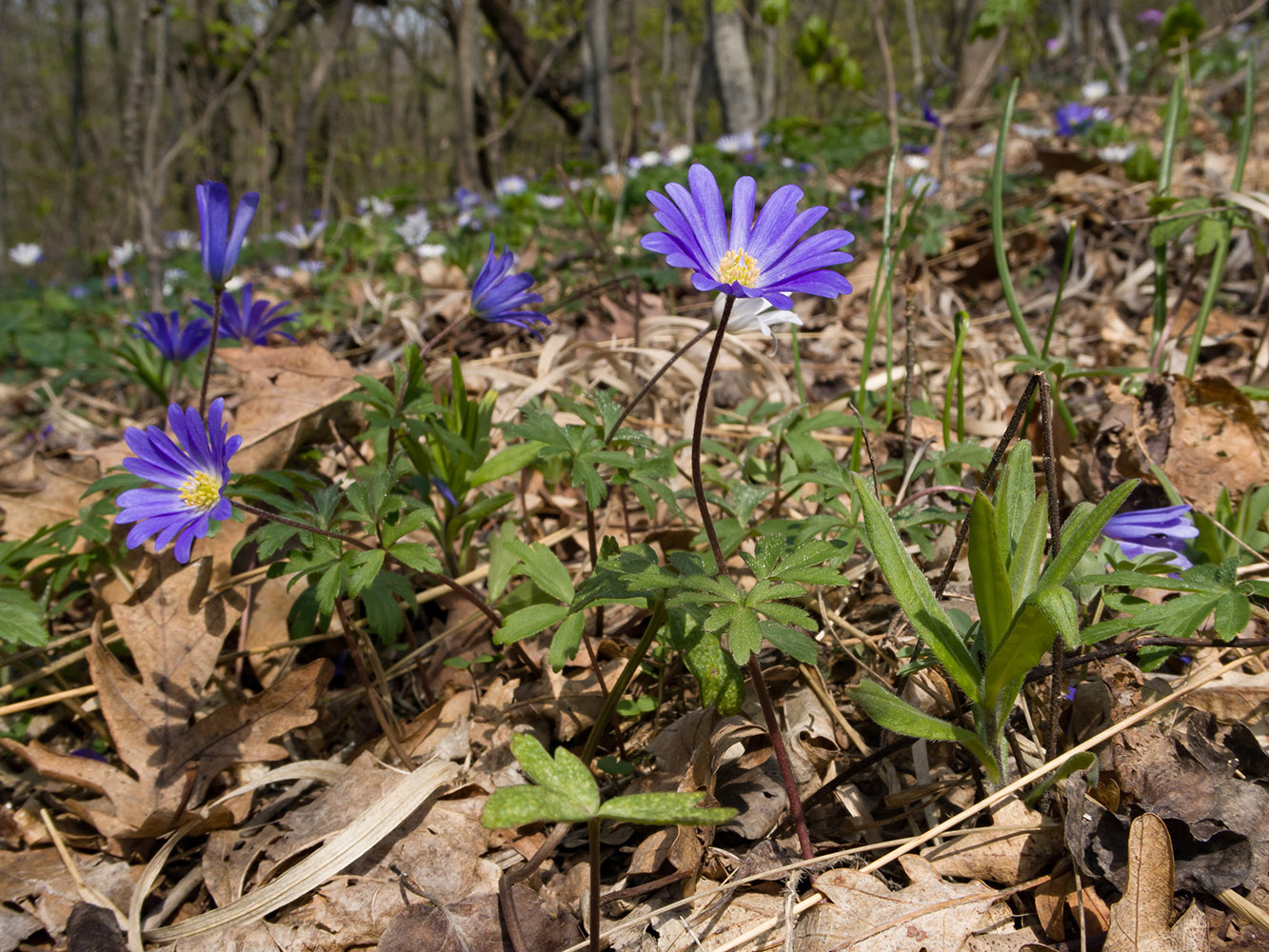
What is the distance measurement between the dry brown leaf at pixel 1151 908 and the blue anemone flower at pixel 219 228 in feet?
6.25

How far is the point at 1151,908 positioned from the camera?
1099 millimetres

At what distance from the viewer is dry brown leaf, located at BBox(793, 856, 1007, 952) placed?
3.68ft

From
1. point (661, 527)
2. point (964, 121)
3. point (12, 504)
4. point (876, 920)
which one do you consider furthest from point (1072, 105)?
point (12, 504)

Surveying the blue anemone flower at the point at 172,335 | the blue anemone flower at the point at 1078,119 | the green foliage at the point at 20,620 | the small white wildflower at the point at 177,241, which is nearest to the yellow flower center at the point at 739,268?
the green foliage at the point at 20,620

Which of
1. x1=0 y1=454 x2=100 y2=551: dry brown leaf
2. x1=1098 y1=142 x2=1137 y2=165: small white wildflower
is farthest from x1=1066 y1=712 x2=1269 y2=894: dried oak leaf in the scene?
x1=1098 y1=142 x2=1137 y2=165: small white wildflower

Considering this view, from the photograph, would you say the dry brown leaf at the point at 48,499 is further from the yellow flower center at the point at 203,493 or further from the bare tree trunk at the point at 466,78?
the bare tree trunk at the point at 466,78

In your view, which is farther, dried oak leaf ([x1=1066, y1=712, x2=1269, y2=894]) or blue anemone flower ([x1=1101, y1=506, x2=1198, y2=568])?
blue anemone flower ([x1=1101, y1=506, x2=1198, y2=568])

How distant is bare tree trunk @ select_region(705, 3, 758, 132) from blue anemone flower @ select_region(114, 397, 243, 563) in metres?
6.63

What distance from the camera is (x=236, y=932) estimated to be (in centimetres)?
132

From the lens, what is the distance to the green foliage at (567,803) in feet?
3.02

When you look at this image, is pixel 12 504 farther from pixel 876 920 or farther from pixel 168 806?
pixel 876 920

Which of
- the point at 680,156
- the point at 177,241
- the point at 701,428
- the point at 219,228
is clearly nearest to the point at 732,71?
the point at 680,156

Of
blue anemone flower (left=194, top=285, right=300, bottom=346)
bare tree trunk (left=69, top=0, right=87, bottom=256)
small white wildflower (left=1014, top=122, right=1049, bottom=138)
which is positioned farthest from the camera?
bare tree trunk (left=69, top=0, right=87, bottom=256)

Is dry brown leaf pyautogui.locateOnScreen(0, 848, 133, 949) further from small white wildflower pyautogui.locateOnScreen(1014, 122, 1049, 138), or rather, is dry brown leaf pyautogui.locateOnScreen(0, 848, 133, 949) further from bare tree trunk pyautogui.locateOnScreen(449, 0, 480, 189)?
small white wildflower pyautogui.locateOnScreen(1014, 122, 1049, 138)
